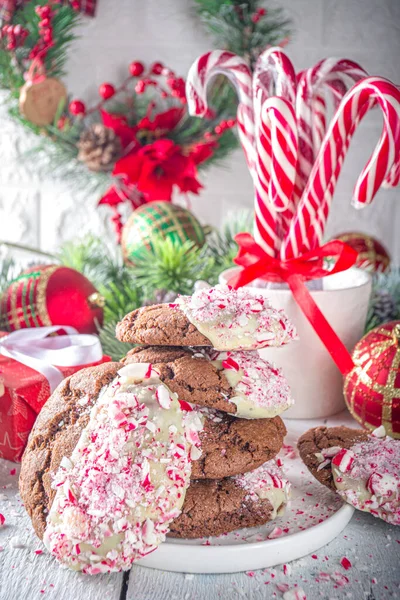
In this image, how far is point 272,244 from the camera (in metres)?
1.22

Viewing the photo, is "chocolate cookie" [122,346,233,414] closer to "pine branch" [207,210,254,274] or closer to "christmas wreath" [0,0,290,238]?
"pine branch" [207,210,254,274]

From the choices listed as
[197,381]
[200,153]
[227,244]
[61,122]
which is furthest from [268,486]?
[61,122]

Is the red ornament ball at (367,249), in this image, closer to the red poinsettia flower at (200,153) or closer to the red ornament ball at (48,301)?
the red poinsettia flower at (200,153)

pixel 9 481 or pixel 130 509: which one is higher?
pixel 130 509

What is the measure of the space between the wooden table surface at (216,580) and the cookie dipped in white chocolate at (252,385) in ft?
0.60

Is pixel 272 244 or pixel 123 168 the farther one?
pixel 123 168

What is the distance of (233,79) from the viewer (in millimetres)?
1268

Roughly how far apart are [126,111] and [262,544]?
1592 millimetres

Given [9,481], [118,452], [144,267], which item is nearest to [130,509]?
[118,452]

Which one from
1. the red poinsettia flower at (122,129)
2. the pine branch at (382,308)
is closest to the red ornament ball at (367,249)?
the pine branch at (382,308)

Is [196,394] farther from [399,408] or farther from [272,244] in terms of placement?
[272,244]

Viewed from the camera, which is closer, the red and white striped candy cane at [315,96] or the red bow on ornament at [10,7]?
the red and white striped candy cane at [315,96]

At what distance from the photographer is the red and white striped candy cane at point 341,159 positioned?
105cm

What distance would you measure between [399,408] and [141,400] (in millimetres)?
466
